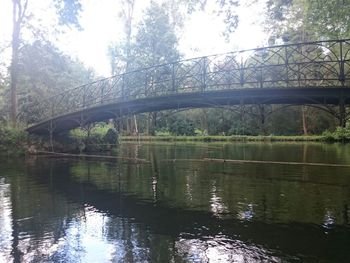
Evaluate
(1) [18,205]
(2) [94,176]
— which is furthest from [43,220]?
(2) [94,176]

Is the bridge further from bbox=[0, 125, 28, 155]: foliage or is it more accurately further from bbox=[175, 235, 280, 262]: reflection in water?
bbox=[175, 235, 280, 262]: reflection in water

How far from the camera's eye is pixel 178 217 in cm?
873

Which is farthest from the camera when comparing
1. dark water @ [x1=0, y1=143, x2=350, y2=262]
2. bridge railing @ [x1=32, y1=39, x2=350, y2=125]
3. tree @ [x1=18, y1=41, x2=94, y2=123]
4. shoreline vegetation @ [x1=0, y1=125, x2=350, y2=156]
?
tree @ [x1=18, y1=41, x2=94, y2=123]

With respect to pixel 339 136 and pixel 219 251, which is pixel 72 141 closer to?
pixel 219 251

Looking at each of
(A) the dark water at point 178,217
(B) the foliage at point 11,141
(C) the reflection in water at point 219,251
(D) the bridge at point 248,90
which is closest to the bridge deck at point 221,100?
(D) the bridge at point 248,90

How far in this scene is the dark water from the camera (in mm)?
6449

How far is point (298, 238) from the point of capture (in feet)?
23.1

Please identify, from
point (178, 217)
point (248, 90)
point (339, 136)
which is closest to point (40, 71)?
point (339, 136)

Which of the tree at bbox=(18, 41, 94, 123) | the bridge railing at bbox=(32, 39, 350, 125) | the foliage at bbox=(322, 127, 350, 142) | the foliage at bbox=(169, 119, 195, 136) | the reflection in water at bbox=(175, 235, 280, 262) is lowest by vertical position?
the reflection in water at bbox=(175, 235, 280, 262)

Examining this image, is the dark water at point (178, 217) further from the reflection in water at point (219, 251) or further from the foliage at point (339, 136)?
the foliage at point (339, 136)

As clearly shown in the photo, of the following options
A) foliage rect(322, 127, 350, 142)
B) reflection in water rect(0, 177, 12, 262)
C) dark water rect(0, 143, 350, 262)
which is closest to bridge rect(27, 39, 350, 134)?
dark water rect(0, 143, 350, 262)

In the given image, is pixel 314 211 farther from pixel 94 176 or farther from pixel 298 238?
pixel 94 176

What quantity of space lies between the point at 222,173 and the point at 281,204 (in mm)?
5765

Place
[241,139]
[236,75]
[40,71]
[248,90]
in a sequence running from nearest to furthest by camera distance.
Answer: [248,90]
[236,75]
[40,71]
[241,139]
